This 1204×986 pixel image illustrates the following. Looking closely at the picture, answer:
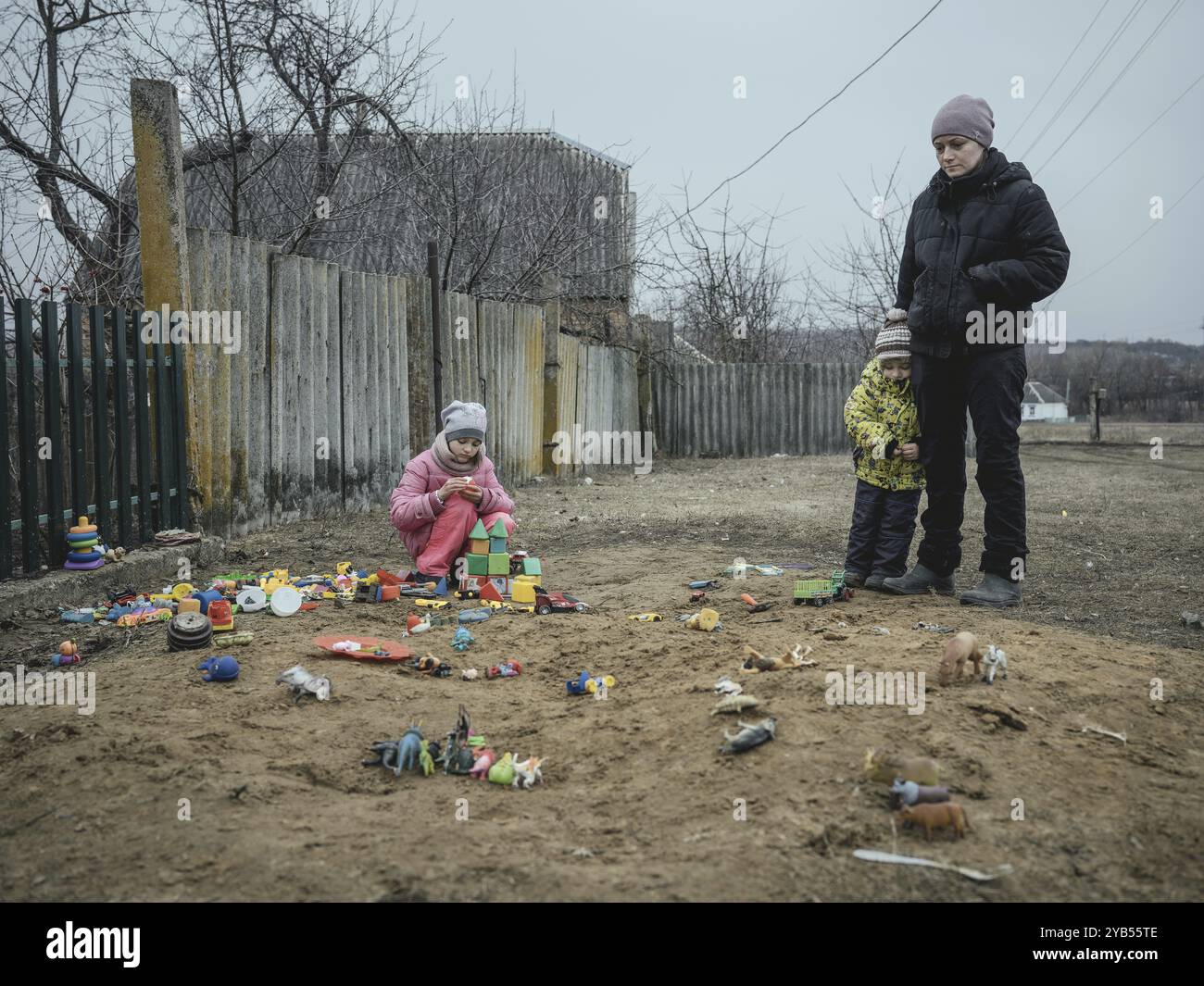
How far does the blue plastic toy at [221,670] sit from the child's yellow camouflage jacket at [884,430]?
113 inches

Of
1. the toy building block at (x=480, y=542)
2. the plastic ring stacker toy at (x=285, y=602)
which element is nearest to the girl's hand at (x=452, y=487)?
the toy building block at (x=480, y=542)

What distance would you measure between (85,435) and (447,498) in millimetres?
2024

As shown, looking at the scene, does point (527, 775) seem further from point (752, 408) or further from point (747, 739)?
point (752, 408)

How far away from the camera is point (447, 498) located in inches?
210

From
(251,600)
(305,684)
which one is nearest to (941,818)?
(305,684)

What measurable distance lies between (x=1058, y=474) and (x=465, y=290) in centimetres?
749

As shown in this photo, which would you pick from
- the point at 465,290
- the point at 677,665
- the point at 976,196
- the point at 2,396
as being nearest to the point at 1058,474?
the point at 465,290

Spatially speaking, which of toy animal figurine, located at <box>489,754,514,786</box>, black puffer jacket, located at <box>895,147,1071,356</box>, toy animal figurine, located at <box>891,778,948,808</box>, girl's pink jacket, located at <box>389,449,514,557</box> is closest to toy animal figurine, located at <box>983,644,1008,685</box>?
toy animal figurine, located at <box>891,778,948,808</box>

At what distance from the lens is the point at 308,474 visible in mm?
7359

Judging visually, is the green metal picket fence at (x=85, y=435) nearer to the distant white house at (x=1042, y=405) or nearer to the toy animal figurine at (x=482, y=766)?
the toy animal figurine at (x=482, y=766)

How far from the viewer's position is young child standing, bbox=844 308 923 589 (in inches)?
185

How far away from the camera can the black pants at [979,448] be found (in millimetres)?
4379

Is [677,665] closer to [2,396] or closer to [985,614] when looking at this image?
[985,614]

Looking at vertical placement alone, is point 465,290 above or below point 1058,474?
above
